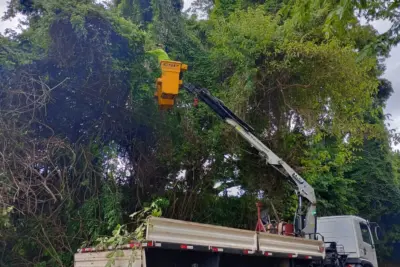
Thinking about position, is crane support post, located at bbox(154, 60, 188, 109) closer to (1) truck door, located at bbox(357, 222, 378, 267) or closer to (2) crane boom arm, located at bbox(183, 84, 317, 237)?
(2) crane boom arm, located at bbox(183, 84, 317, 237)

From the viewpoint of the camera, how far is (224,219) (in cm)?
1312

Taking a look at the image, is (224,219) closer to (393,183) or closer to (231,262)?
(231,262)

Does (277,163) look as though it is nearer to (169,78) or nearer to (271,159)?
(271,159)

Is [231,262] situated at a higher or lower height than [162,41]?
lower

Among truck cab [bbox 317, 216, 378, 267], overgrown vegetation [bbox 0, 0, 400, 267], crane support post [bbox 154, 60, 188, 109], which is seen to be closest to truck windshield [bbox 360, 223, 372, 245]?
truck cab [bbox 317, 216, 378, 267]

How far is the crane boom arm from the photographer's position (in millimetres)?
10602

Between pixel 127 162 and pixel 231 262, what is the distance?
4.41 m

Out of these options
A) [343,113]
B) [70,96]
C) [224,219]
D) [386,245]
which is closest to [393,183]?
[386,245]

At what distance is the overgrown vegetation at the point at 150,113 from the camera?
906 centimetres

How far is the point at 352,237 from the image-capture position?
36.2 feet

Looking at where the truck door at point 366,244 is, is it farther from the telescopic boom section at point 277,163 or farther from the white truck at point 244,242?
the telescopic boom section at point 277,163

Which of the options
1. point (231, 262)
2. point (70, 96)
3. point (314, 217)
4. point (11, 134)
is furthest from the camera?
point (314, 217)

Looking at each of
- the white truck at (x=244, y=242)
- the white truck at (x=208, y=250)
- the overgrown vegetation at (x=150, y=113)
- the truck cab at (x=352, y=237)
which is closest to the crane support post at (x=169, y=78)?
the white truck at (x=244, y=242)

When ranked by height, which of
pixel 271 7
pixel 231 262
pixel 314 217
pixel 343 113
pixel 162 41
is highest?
pixel 271 7
